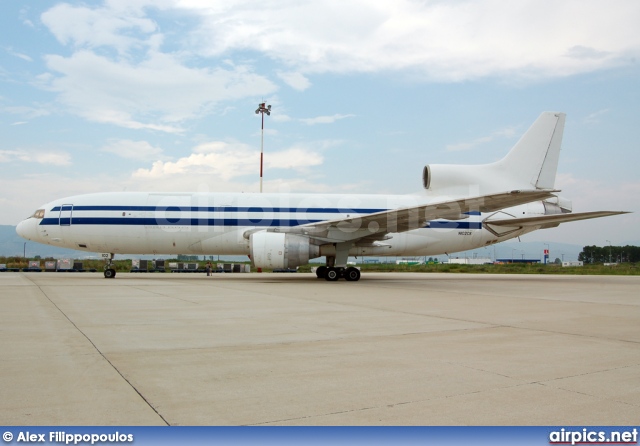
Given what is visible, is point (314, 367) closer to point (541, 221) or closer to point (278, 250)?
point (278, 250)

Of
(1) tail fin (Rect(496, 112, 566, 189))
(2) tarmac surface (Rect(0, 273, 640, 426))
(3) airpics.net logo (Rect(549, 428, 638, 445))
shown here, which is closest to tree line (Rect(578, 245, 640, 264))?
(1) tail fin (Rect(496, 112, 566, 189))

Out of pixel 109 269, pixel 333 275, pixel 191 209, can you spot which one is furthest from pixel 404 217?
pixel 109 269

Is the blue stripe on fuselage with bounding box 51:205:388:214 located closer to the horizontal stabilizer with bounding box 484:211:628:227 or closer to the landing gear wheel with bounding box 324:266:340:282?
the landing gear wheel with bounding box 324:266:340:282

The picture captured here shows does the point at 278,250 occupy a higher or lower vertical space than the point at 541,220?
lower

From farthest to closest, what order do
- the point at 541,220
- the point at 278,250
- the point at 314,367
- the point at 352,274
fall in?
the point at 541,220 < the point at 352,274 < the point at 278,250 < the point at 314,367

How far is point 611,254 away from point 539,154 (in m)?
113

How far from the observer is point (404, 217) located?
18594 millimetres

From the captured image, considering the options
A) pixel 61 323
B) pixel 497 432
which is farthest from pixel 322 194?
pixel 497 432

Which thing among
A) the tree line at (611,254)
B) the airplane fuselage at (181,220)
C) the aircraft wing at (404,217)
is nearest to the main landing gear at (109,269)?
the airplane fuselage at (181,220)

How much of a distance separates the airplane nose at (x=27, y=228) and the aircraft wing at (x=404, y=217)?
11.4m

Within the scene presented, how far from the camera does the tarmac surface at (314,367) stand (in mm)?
3512

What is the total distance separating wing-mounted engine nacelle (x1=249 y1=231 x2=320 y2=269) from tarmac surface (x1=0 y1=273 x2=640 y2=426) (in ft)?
28.9

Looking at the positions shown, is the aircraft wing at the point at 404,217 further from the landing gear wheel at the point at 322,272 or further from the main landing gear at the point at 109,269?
the main landing gear at the point at 109,269

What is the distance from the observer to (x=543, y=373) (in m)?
4.72
